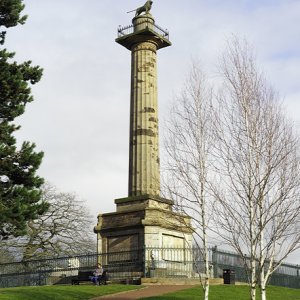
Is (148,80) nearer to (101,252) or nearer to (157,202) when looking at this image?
(157,202)

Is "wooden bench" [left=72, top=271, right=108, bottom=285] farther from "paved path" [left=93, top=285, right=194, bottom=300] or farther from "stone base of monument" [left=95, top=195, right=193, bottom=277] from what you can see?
"paved path" [left=93, top=285, right=194, bottom=300]

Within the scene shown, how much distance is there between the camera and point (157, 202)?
28.2m

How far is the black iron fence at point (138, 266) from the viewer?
86.1 feet

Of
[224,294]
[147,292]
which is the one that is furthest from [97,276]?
[224,294]

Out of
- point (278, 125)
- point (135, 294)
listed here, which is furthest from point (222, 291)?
point (278, 125)

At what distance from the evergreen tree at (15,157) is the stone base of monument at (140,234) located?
9631 millimetres

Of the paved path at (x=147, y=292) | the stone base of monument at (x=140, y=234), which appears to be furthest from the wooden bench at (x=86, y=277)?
→ the paved path at (x=147, y=292)

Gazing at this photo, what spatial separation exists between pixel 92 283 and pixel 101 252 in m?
2.76

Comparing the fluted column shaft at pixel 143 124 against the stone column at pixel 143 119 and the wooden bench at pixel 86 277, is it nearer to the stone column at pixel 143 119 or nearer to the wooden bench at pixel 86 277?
the stone column at pixel 143 119

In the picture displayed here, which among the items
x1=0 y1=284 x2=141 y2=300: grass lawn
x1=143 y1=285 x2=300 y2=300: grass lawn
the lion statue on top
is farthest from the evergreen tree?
the lion statue on top

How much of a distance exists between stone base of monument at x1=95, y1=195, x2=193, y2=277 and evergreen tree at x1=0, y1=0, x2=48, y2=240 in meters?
9.63

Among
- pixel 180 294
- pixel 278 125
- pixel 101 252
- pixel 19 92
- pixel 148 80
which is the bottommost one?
pixel 180 294

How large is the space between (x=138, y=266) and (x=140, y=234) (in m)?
1.62

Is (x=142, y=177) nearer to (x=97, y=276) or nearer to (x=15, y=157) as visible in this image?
(x=97, y=276)
